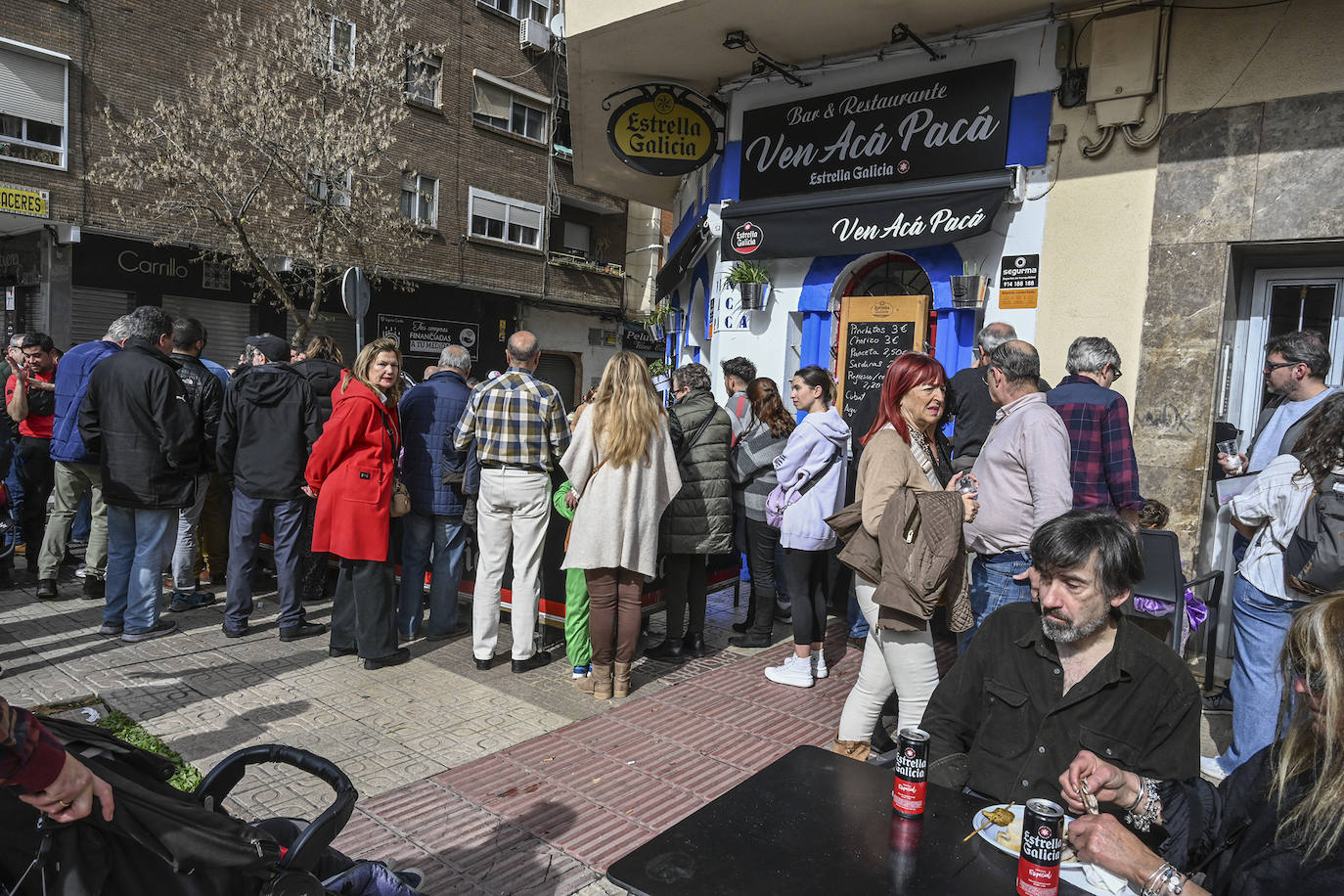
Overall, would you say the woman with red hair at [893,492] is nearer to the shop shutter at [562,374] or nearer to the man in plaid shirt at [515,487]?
the man in plaid shirt at [515,487]

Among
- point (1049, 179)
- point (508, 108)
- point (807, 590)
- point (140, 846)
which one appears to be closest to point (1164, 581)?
point (807, 590)

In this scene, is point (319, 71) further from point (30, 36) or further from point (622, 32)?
point (622, 32)

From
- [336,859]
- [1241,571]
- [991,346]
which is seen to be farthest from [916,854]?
[991,346]

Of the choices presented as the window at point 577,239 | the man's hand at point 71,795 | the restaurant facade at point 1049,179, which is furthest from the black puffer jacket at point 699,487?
the window at point 577,239

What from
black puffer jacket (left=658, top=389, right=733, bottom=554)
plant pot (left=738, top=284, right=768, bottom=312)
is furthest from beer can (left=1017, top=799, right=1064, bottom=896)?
plant pot (left=738, top=284, right=768, bottom=312)

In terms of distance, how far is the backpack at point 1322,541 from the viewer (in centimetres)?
340

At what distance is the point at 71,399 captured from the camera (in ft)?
21.3

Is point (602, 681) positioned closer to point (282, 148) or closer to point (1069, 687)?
point (1069, 687)

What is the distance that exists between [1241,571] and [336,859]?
4.13 metres

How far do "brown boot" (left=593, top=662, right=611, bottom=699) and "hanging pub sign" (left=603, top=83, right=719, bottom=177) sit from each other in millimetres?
5520

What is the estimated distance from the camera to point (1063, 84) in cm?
677

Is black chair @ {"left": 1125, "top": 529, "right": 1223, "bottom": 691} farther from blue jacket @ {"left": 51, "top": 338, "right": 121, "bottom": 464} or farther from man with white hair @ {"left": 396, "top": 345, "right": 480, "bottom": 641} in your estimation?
blue jacket @ {"left": 51, "top": 338, "right": 121, "bottom": 464}

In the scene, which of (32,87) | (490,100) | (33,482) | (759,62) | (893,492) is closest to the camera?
(893,492)

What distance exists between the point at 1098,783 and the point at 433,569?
489 cm
